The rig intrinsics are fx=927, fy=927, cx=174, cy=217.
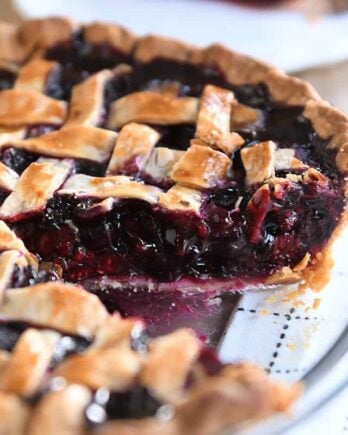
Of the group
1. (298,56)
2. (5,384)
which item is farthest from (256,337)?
(298,56)

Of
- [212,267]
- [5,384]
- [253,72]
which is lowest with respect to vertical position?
[212,267]

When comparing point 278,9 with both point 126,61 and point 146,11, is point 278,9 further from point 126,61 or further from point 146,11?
point 126,61

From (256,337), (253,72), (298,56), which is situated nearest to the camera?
(256,337)

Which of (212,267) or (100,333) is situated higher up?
(100,333)

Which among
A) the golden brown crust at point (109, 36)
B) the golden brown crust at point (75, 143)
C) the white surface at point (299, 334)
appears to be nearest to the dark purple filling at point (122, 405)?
the white surface at point (299, 334)

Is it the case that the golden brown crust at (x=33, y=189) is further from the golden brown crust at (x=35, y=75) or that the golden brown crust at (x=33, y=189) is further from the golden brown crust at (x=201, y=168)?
the golden brown crust at (x=35, y=75)

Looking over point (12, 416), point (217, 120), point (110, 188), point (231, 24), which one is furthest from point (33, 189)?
point (231, 24)

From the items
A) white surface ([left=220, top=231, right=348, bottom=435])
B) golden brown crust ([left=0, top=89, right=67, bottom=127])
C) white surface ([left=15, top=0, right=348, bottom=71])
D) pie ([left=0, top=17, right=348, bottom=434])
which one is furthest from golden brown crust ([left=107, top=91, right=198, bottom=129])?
white surface ([left=15, top=0, right=348, bottom=71])
